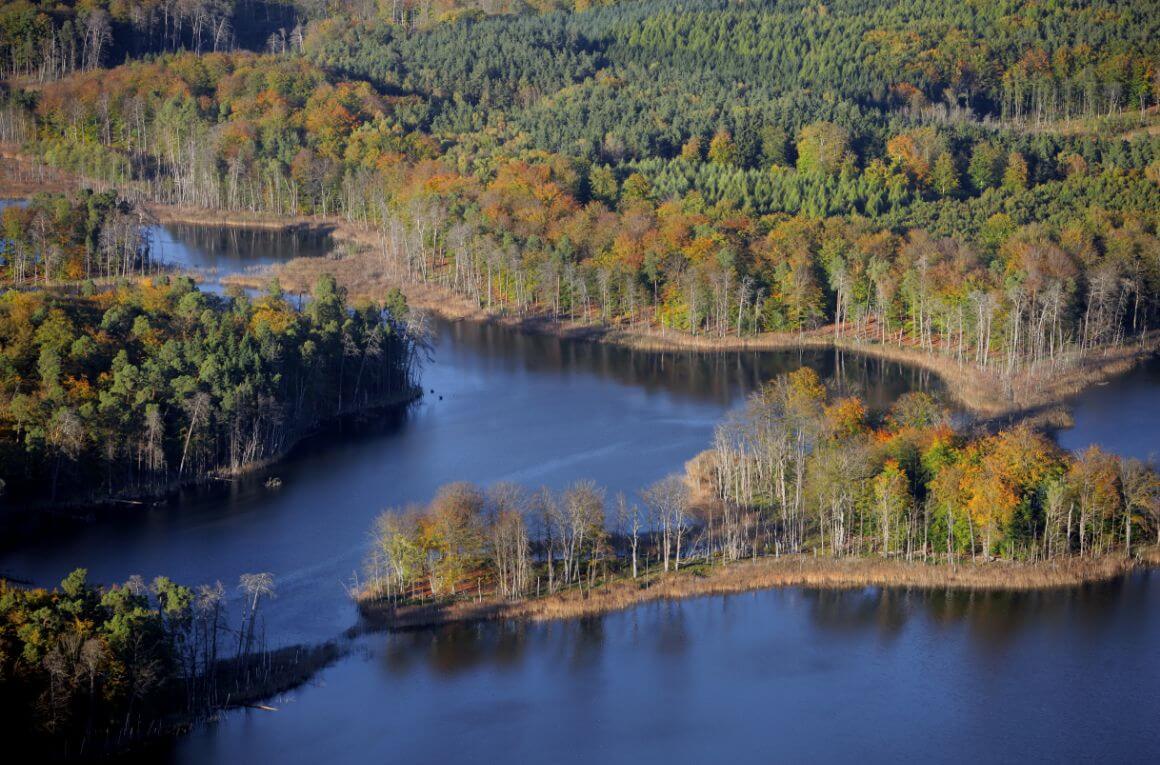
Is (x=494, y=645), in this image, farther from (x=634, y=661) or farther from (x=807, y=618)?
(x=807, y=618)

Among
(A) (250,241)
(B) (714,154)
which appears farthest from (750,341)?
(A) (250,241)

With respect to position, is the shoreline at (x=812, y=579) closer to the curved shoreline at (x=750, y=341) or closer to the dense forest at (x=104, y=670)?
the dense forest at (x=104, y=670)

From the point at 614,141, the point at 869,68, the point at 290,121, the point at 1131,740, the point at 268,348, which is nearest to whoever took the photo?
the point at 1131,740

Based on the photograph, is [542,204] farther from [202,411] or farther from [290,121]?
[202,411]

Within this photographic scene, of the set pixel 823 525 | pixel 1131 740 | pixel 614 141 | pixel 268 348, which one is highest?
pixel 614 141

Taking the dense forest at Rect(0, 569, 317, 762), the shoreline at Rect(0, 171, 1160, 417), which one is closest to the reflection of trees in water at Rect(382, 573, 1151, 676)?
the dense forest at Rect(0, 569, 317, 762)

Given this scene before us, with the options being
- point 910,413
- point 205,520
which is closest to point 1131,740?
point 910,413

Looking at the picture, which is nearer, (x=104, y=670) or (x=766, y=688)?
(x=104, y=670)
